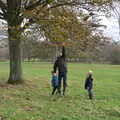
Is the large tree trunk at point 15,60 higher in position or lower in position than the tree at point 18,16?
lower

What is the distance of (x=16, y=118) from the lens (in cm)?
928

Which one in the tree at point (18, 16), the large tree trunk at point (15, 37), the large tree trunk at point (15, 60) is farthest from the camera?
the large tree trunk at point (15, 60)

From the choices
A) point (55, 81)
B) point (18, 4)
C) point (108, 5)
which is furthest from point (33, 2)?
point (55, 81)

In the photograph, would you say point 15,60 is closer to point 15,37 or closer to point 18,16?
point 15,37

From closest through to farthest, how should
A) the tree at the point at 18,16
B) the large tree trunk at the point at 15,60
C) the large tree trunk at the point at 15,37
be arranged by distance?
the tree at the point at 18,16 → the large tree trunk at the point at 15,37 → the large tree trunk at the point at 15,60

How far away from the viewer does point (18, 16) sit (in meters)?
18.8

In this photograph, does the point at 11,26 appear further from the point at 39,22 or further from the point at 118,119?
the point at 118,119

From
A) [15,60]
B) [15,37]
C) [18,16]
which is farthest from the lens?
[15,60]

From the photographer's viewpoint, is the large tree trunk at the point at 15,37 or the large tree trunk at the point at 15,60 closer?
the large tree trunk at the point at 15,37

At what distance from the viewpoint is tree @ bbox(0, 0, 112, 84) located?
17.7 metres

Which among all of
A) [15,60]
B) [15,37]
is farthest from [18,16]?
[15,60]

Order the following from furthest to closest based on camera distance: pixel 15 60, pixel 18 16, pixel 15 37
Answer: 1. pixel 15 60
2. pixel 18 16
3. pixel 15 37

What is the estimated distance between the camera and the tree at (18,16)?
58.2 ft

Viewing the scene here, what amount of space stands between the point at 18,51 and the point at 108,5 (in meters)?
6.10
